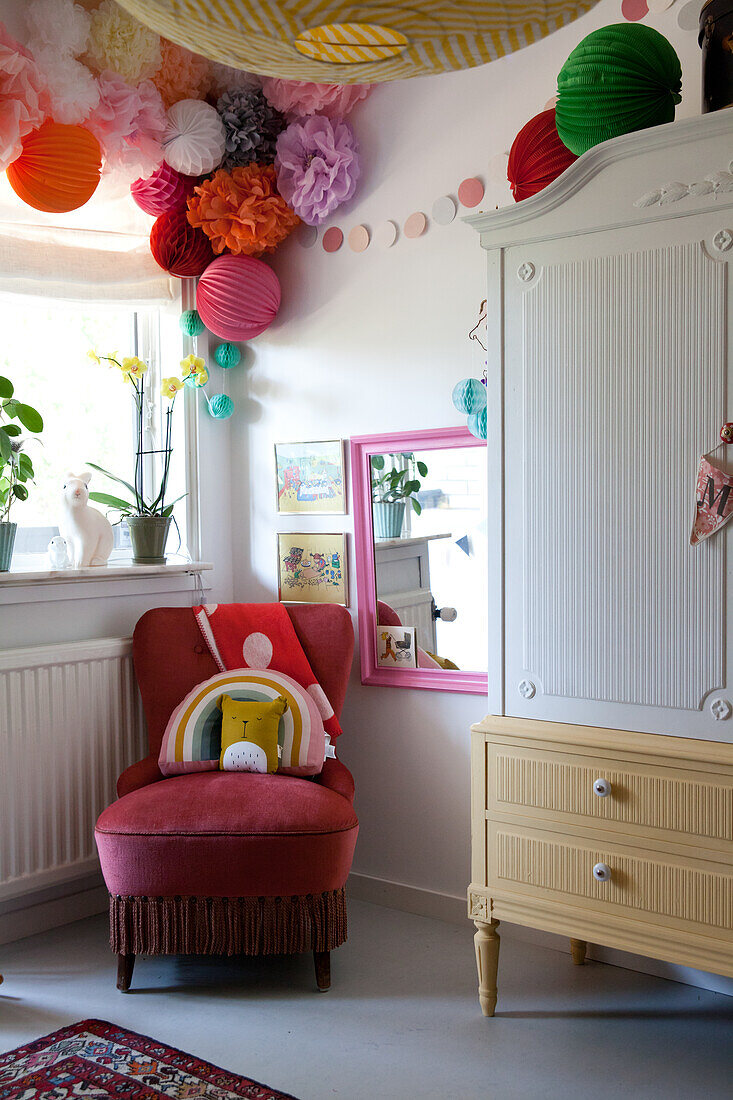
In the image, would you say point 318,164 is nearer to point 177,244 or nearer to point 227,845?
point 177,244

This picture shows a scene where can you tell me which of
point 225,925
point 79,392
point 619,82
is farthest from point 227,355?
point 225,925

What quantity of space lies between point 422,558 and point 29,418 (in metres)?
1.19

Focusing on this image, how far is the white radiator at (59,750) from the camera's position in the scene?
2.57 m

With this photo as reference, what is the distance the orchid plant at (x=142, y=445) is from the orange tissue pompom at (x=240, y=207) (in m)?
0.40

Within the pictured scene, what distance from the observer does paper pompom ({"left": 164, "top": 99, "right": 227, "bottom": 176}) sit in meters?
2.84

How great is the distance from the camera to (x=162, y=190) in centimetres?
293

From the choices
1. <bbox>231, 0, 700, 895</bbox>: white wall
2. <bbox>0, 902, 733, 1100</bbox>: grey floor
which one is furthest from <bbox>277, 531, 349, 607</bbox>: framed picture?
<bbox>0, 902, 733, 1100</bbox>: grey floor

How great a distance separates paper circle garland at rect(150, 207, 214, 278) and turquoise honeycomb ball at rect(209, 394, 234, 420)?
1.36ft

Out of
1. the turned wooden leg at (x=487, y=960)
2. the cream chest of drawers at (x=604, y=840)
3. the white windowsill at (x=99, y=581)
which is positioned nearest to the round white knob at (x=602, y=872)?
the cream chest of drawers at (x=604, y=840)

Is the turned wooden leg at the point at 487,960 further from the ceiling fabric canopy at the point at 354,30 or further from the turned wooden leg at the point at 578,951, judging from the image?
the ceiling fabric canopy at the point at 354,30

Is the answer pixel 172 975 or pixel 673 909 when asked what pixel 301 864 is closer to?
pixel 172 975

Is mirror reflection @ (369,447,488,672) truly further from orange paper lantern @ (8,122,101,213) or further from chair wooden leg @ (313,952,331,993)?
orange paper lantern @ (8,122,101,213)

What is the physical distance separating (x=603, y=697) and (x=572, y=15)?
1398 mm

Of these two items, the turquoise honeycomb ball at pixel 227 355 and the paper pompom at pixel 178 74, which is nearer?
the paper pompom at pixel 178 74
